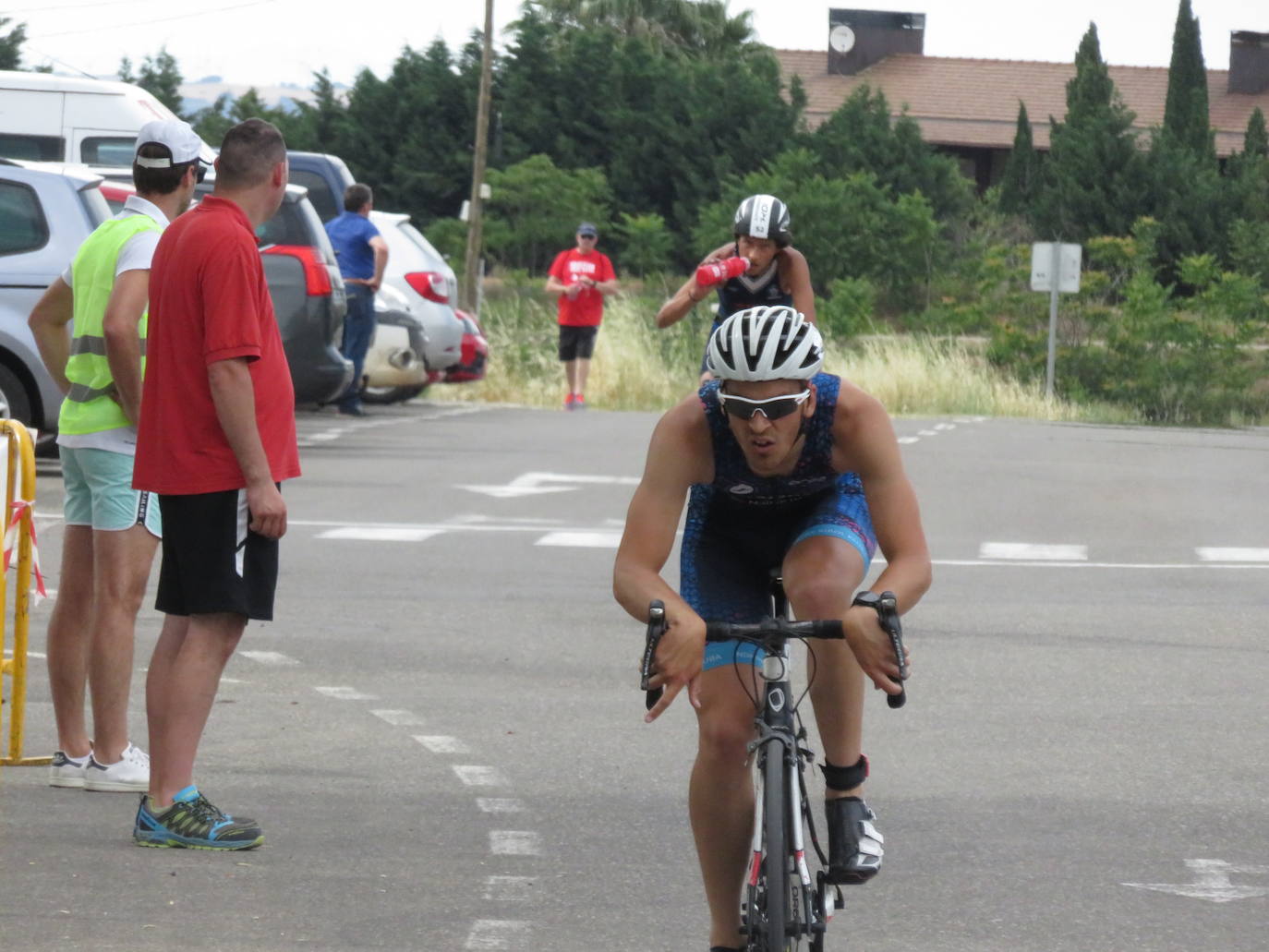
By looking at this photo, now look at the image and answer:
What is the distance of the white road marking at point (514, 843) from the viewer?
6.38 metres

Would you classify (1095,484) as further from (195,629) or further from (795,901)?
(795,901)

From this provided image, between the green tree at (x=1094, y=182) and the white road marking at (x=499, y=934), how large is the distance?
1944 inches

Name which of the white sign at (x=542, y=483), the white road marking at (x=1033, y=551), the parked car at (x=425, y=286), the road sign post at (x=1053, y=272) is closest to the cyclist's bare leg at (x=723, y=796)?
the white road marking at (x=1033, y=551)

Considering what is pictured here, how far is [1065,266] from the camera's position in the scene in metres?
33.6

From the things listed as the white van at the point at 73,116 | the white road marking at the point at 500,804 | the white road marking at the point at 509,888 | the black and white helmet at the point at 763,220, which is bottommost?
the white road marking at the point at 500,804

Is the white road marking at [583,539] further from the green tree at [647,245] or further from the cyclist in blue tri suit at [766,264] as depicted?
the green tree at [647,245]

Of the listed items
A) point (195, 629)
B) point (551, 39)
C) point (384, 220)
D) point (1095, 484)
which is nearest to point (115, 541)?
point (195, 629)

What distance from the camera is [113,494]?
684cm

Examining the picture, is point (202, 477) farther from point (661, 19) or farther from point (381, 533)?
point (661, 19)

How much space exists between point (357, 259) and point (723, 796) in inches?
661

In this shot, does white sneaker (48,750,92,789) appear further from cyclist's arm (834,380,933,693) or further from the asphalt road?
cyclist's arm (834,380,933,693)

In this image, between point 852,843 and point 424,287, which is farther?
point 424,287

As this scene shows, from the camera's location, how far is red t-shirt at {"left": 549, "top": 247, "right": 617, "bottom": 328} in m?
24.6

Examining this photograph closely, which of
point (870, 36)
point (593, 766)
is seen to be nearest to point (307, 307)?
point (593, 766)
